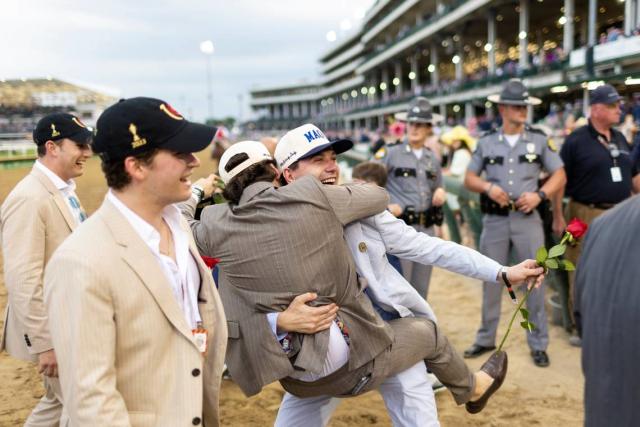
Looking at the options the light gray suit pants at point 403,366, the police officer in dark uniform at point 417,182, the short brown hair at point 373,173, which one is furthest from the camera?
the police officer in dark uniform at point 417,182

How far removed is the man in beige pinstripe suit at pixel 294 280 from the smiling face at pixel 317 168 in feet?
0.57

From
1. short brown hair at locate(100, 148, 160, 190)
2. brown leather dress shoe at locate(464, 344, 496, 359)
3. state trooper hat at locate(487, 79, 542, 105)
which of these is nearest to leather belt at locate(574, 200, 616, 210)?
state trooper hat at locate(487, 79, 542, 105)

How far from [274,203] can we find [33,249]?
1.35 meters

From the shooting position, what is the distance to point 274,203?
2258 mm

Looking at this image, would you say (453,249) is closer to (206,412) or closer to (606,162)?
(206,412)

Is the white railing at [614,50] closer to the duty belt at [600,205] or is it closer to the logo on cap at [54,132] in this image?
the duty belt at [600,205]

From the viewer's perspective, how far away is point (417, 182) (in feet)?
17.3

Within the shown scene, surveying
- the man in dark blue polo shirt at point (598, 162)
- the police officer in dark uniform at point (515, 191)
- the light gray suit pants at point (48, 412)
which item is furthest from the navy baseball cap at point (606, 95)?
the light gray suit pants at point (48, 412)

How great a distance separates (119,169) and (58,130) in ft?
5.12

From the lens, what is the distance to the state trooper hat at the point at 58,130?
3.05m

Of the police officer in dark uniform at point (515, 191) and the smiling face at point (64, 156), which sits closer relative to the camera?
the smiling face at point (64, 156)

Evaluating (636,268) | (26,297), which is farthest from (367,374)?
(26,297)

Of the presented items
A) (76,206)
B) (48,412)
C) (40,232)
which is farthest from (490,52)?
(48,412)

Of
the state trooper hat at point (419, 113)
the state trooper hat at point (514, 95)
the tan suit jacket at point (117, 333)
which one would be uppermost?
the state trooper hat at point (514, 95)
